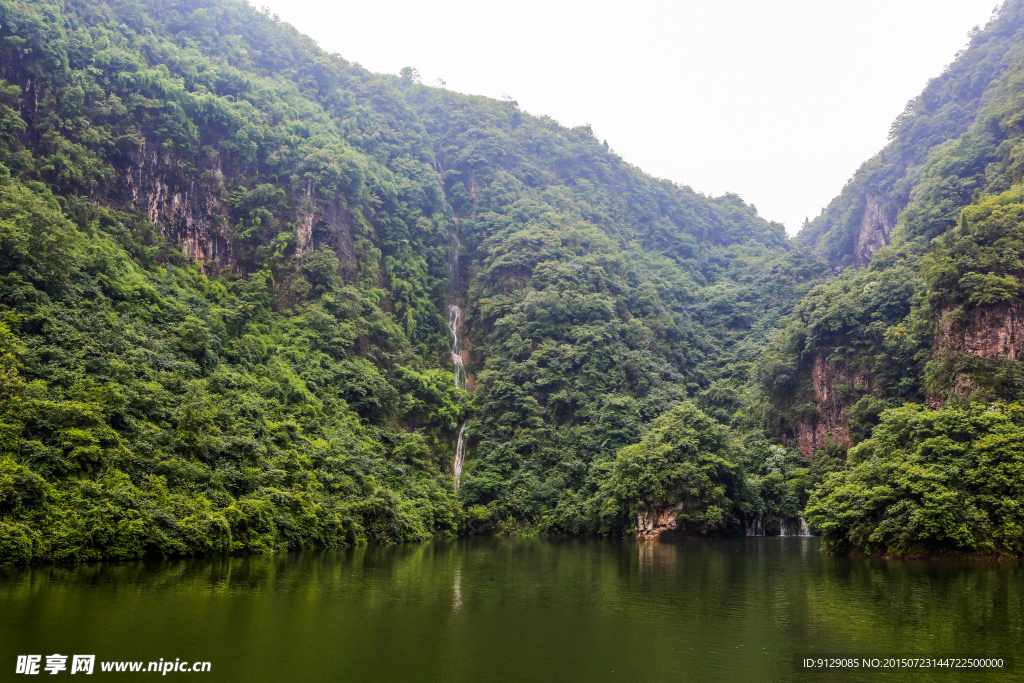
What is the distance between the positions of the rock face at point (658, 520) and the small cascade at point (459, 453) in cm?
1272

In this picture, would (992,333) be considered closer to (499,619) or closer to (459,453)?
(499,619)

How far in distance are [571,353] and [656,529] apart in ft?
51.8

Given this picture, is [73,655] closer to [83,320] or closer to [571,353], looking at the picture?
[83,320]

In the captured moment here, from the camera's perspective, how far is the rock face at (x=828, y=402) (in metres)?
41.5

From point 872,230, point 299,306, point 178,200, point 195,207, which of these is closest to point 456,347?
point 299,306

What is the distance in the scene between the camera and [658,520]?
37219mm

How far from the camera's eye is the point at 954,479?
2272 centimetres

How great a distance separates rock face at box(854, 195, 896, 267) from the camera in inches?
2562

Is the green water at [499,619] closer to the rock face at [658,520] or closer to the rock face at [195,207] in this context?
the rock face at [658,520]

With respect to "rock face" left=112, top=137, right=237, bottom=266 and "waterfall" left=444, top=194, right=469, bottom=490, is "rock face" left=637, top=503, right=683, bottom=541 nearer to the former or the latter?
"waterfall" left=444, top=194, right=469, bottom=490

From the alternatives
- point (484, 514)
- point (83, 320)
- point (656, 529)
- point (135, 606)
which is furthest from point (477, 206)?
point (135, 606)

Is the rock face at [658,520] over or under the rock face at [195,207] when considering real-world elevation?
under

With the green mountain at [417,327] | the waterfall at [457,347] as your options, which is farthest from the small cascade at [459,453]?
the green mountain at [417,327]

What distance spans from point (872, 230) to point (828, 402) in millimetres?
32505
